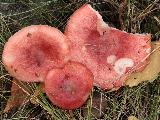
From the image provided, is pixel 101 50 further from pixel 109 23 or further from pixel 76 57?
pixel 109 23

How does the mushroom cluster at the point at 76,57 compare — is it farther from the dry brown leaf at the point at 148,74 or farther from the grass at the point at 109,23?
the grass at the point at 109,23

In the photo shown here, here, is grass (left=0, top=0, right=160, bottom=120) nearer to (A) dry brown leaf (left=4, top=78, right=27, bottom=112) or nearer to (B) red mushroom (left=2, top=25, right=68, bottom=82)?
(A) dry brown leaf (left=4, top=78, right=27, bottom=112)

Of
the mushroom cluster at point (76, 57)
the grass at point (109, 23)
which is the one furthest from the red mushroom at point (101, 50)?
the grass at point (109, 23)

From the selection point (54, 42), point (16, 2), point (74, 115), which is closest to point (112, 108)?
point (74, 115)

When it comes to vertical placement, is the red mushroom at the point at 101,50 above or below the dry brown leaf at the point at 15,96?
above

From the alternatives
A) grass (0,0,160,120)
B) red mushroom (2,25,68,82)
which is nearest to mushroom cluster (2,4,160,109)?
red mushroom (2,25,68,82)

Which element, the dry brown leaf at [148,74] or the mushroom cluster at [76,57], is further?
the dry brown leaf at [148,74]

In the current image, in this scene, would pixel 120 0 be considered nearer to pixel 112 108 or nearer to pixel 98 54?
pixel 98 54
